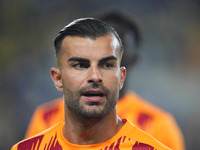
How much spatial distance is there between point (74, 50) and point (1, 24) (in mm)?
5181

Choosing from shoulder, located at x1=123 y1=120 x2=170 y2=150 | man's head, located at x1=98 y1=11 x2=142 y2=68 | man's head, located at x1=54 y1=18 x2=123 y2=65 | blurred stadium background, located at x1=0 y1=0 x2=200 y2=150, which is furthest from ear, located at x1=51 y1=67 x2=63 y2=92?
blurred stadium background, located at x1=0 y1=0 x2=200 y2=150

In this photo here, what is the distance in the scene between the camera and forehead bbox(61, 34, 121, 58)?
2.70 meters

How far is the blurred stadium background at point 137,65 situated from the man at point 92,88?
15.0 feet

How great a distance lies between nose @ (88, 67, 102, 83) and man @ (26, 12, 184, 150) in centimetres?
209

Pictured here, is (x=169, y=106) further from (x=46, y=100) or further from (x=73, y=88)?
(x=73, y=88)

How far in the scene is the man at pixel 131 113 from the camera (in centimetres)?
466

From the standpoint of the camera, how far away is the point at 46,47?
25.6 feet

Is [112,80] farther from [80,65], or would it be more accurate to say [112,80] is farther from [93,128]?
[93,128]

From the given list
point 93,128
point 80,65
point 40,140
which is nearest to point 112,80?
point 80,65

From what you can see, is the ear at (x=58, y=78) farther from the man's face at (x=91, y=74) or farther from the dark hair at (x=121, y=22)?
the dark hair at (x=121, y=22)

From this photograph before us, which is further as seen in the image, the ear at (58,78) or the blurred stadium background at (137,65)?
the blurred stadium background at (137,65)

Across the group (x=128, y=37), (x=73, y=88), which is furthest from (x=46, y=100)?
(x=73, y=88)

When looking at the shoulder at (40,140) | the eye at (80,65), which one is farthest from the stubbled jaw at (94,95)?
the shoulder at (40,140)

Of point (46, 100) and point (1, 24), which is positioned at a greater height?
point (1, 24)
